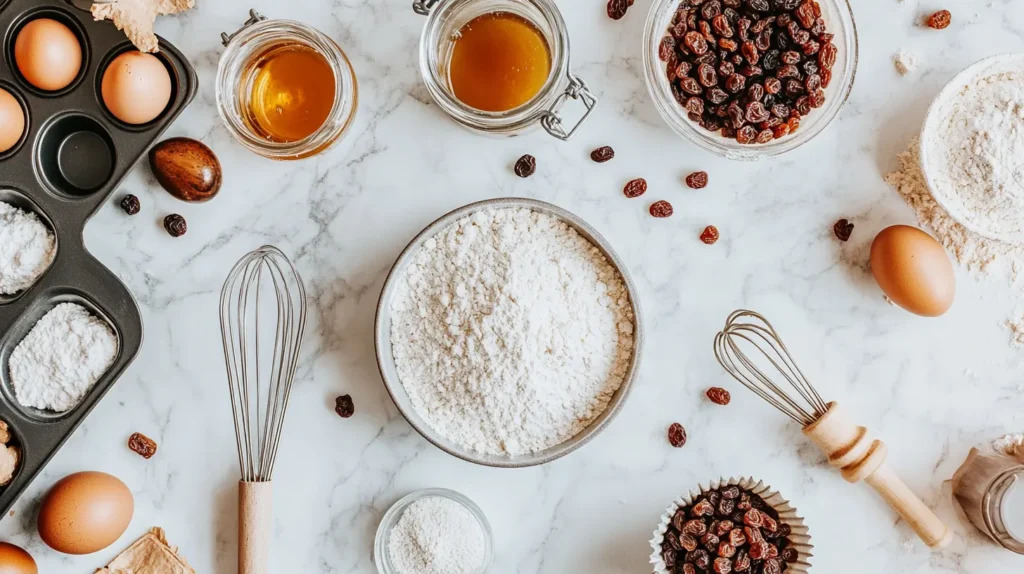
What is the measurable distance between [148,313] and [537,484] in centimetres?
84

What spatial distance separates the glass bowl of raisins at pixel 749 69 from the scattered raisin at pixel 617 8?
71 millimetres

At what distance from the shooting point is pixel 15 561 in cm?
139

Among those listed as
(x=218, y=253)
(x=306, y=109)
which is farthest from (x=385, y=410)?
(x=306, y=109)

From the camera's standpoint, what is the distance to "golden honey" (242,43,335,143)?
1361 millimetres

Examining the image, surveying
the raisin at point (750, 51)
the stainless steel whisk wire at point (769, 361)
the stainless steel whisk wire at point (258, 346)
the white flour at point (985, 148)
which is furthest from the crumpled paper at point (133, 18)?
the white flour at point (985, 148)

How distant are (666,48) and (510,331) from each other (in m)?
0.59

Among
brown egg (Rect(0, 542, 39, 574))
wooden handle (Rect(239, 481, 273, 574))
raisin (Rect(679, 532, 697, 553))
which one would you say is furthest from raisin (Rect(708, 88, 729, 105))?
brown egg (Rect(0, 542, 39, 574))

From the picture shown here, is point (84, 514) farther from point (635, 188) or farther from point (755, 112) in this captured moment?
point (755, 112)

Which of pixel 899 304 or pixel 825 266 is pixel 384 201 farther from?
pixel 899 304

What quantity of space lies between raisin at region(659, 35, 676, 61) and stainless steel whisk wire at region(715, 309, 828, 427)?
19.3 inches

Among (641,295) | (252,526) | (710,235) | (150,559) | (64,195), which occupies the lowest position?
(150,559)

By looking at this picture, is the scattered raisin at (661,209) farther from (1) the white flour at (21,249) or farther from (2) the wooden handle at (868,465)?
(1) the white flour at (21,249)

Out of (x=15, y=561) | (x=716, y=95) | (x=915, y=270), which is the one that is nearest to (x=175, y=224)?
(x=15, y=561)

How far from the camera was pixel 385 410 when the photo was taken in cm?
145
